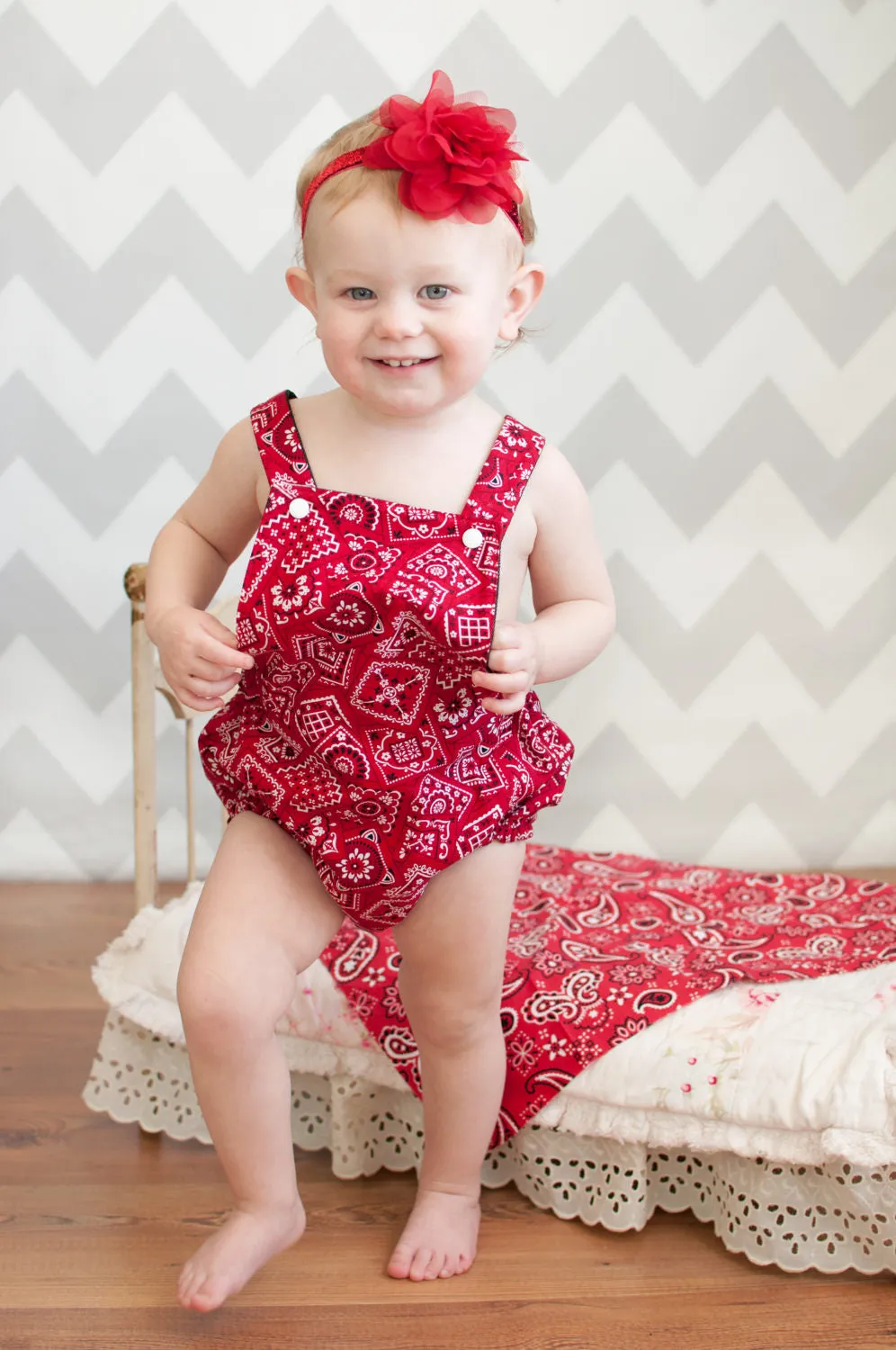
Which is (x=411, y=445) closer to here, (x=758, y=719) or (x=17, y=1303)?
(x=17, y=1303)

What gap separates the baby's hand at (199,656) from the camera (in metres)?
0.96

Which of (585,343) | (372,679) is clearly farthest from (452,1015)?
(585,343)

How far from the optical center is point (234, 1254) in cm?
100

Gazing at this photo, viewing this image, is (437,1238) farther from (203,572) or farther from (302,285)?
(302,285)

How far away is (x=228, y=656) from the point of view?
96 centimetres

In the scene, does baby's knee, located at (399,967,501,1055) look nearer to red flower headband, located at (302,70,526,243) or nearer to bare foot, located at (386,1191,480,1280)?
bare foot, located at (386,1191,480,1280)

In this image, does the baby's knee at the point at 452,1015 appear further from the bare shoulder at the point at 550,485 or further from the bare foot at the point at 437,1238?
the bare shoulder at the point at 550,485

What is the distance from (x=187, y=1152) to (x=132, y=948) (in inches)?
8.8

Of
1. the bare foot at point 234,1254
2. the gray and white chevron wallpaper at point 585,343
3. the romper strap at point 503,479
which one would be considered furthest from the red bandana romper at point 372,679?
the gray and white chevron wallpaper at point 585,343

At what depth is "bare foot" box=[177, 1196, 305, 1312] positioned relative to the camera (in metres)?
0.98

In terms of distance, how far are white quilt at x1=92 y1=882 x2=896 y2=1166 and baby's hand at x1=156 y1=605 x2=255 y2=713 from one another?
0.46m

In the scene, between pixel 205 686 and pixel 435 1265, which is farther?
pixel 435 1265

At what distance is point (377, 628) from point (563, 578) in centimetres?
19

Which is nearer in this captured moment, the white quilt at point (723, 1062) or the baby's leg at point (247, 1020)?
the baby's leg at point (247, 1020)
